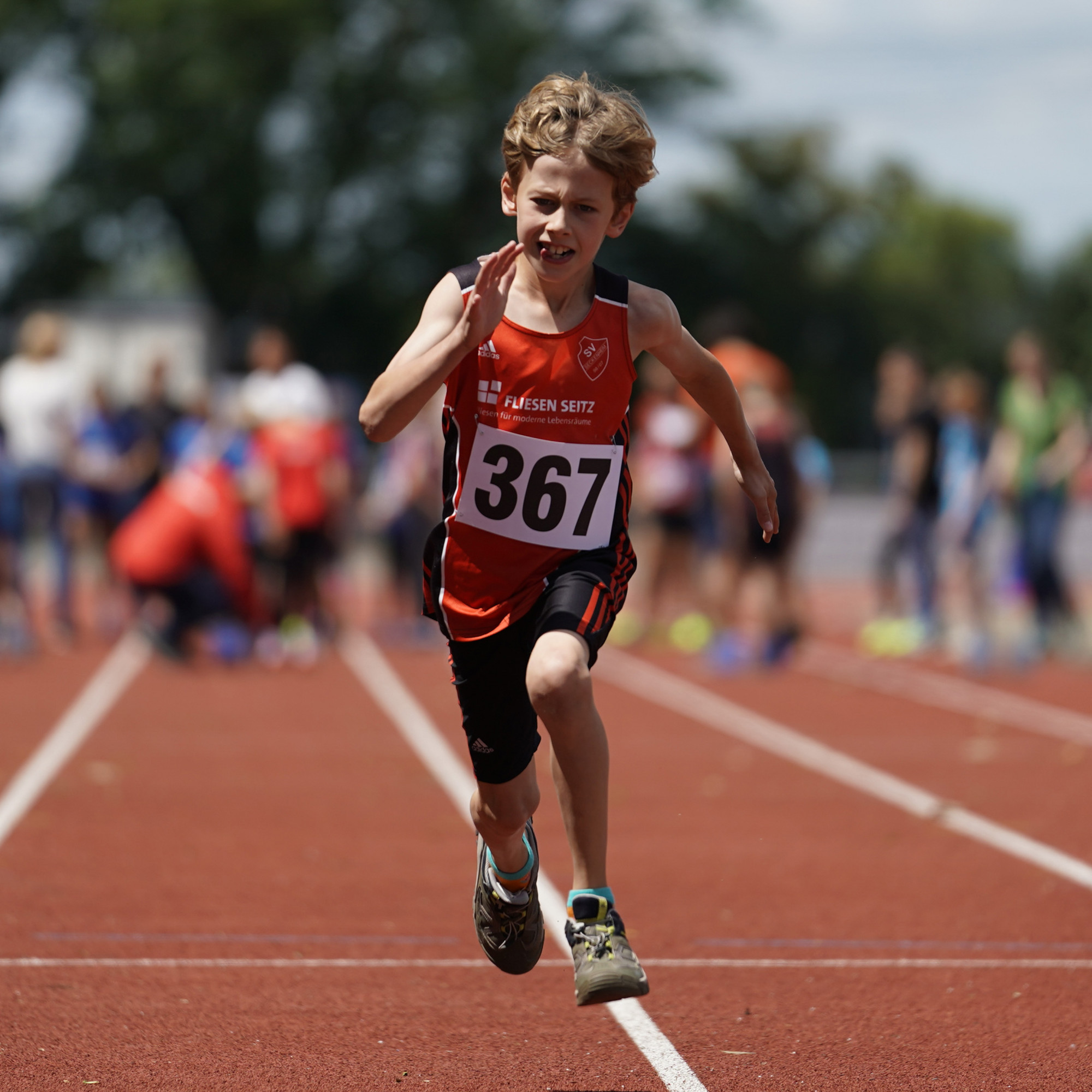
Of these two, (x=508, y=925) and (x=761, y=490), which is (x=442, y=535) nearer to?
(x=761, y=490)

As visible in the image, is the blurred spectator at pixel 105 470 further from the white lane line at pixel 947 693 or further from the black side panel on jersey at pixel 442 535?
the black side panel on jersey at pixel 442 535

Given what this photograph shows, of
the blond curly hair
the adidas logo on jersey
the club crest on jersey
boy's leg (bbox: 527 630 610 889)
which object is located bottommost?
boy's leg (bbox: 527 630 610 889)

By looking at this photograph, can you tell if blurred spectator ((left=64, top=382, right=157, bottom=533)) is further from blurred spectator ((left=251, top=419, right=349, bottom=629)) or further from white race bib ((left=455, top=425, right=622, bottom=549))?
white race bib ((left=455, top=425, right=622, bottom=549))

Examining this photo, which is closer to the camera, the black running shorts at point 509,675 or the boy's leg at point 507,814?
the black running shorts at point 509,675

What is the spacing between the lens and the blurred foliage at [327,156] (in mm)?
39344

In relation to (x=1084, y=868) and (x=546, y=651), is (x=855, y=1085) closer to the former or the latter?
(x=546, y=651)

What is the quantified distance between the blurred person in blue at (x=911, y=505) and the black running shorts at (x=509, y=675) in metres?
9.32

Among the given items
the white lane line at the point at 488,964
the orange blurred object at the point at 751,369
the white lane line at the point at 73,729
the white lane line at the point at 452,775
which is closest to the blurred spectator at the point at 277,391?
the white lane line at the point at 452,775

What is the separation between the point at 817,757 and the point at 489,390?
4.96 meters

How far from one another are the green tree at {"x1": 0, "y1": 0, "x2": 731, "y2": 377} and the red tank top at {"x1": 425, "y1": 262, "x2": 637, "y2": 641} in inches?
1444

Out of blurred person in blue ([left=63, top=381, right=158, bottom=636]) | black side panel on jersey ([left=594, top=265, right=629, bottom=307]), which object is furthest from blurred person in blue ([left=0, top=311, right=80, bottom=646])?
black side panel on jersey ([left=594, top=265, right=629, bottom=307])

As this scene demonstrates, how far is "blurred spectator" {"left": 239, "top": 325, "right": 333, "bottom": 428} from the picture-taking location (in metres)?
12.4

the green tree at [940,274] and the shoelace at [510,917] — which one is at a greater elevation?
the shoelace at [510,917]

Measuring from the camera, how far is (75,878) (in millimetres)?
5766
